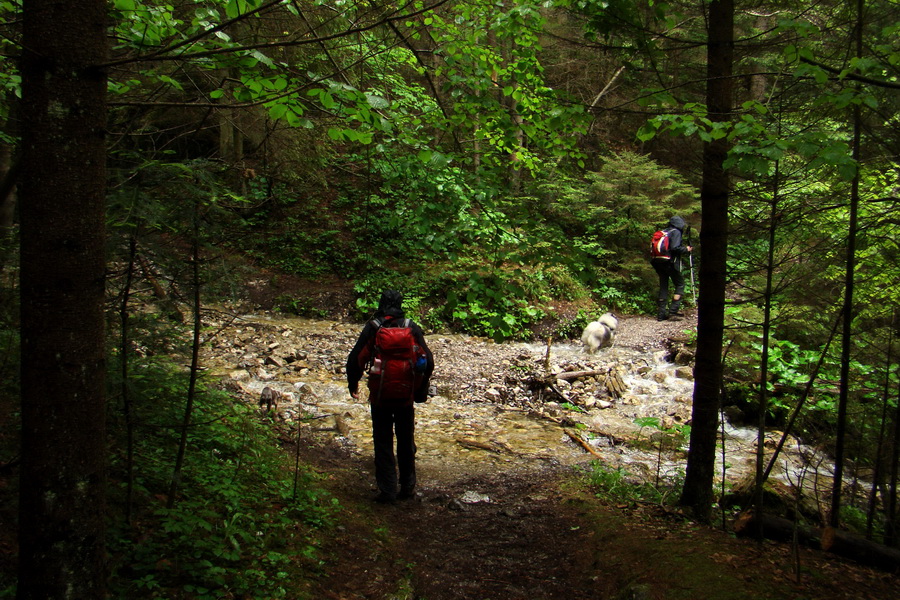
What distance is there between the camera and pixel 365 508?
484 centimetres

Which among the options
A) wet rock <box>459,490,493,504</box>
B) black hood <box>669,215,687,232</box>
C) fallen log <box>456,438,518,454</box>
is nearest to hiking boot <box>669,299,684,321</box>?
black hood <box>669,215,687,232</box>

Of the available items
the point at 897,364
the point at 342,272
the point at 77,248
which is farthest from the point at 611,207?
the point at 77,248

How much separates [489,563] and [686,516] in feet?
6.25

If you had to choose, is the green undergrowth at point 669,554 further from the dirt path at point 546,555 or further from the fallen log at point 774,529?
the fallen log at point 774,529

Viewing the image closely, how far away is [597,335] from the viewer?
1232 centimetres

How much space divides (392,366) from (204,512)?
204cm

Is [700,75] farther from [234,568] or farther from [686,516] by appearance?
[234,568]

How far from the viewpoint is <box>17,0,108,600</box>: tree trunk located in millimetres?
1739

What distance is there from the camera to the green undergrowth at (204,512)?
2.78 metres

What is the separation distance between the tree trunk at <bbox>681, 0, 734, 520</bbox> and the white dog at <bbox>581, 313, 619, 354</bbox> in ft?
25.1

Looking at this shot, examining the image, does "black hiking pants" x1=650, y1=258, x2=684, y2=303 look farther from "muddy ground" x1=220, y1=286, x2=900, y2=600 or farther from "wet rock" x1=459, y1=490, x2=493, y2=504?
"wet rock" x1=459, y1=490, x2=493, y2=504

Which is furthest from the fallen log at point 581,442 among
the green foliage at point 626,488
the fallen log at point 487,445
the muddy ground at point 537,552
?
the muddy ground at point 537,552

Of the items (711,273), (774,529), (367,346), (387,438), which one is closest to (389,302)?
(367,346)

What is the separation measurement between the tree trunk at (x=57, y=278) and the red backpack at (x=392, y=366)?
10.1 feet
